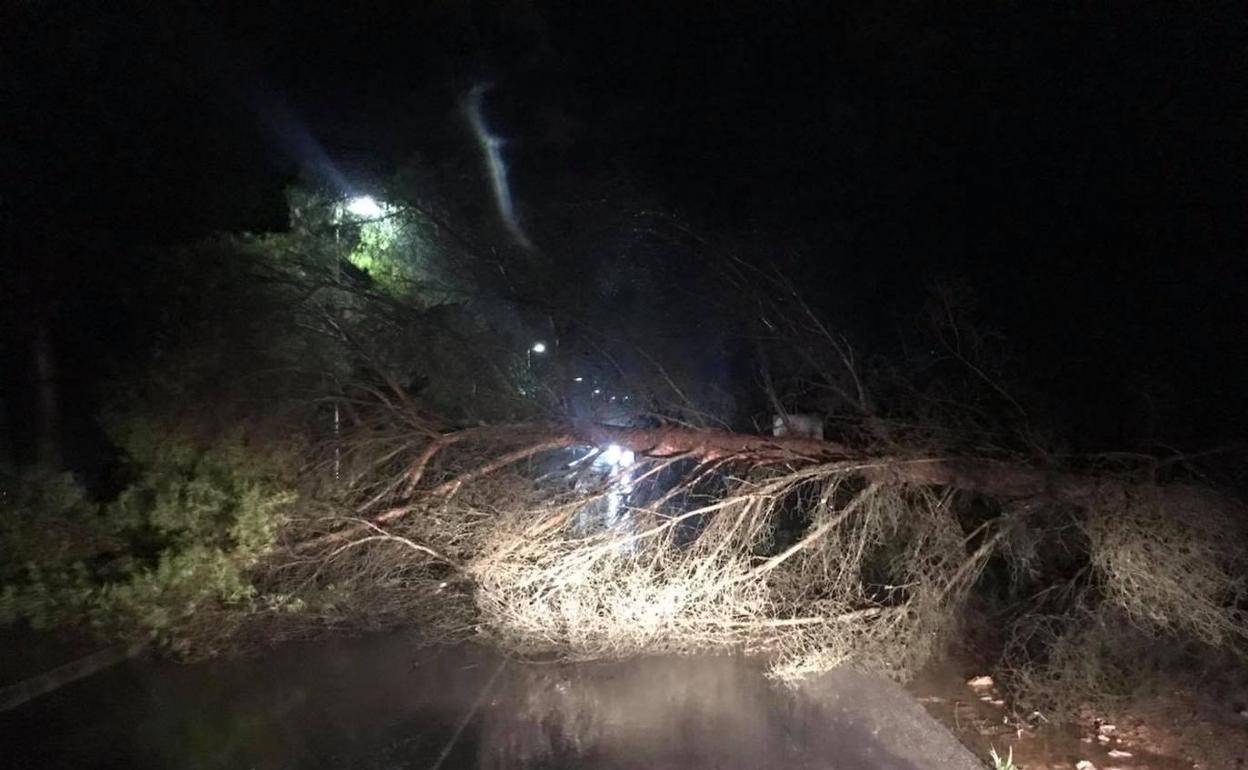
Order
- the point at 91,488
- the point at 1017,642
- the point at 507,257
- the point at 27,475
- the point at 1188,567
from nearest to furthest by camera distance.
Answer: the point at 1188,567 → the point at 1017,642 → the point at 27,475 → the point at 91,488 → the point at 507,257

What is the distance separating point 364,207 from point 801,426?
19.9 ft

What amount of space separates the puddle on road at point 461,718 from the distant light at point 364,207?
5484 millimetres

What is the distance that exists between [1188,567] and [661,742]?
421cm

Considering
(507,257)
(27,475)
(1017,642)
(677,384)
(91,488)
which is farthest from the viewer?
(507,257)

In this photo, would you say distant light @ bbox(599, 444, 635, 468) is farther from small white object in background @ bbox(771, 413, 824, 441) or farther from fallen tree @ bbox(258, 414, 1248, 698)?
small white object in background @ bbox(771, 413, 824, 441)

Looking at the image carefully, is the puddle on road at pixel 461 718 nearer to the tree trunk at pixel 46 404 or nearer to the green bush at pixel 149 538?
the green bush at pixel 149 538

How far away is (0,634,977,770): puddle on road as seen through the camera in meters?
6.80

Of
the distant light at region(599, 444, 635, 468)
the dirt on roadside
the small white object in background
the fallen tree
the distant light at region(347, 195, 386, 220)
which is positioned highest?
the distant light at region(347, 195, 386, 220)

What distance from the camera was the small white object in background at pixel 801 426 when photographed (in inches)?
392

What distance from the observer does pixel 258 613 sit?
385 inches

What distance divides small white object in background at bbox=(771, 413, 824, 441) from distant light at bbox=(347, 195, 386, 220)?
18.6 ft

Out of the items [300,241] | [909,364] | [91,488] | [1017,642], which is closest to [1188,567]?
[1017,642]

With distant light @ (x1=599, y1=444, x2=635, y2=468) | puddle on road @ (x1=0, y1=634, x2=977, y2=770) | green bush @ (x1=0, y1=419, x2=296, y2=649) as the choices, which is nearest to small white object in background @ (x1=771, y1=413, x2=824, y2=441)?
distant light @ (x1=599, y1=444, x2=635, y2=468)

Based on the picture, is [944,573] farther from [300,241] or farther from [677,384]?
[300,241]
